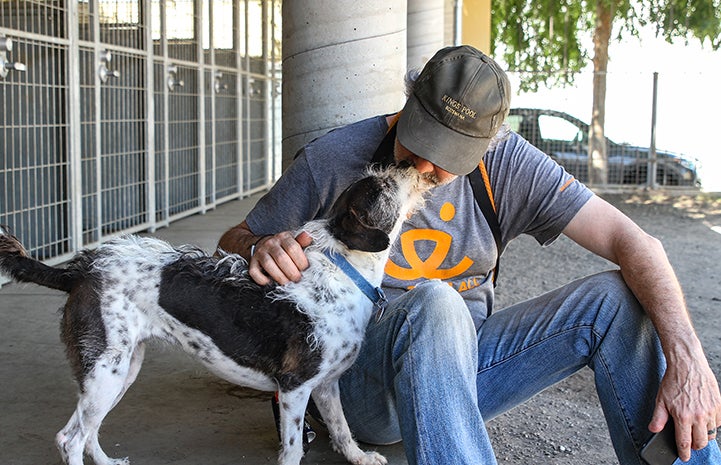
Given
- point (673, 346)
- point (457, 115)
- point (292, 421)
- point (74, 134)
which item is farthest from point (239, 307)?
point (74, 134)

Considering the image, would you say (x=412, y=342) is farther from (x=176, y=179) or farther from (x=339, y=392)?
(x=176, y=179)

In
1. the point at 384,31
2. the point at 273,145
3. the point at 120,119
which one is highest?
the point at 384,31

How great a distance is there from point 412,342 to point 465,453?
35cm

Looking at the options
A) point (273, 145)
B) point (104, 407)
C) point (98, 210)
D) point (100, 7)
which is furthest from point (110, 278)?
point (273, 145)

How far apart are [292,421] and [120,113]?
580 centimetres

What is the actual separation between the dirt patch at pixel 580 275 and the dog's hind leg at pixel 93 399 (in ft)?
5.21

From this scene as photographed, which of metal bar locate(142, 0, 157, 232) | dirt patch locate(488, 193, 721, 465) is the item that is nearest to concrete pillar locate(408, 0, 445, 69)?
dirt patch locate(488, 193, 721, 465)

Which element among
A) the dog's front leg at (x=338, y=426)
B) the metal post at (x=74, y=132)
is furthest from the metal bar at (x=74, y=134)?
the dog's front leg at (x=338, y=426)

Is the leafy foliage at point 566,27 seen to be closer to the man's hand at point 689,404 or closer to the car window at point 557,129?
the car window at point 557,129

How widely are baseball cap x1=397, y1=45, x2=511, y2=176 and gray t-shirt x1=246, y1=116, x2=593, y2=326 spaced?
275 millimetres

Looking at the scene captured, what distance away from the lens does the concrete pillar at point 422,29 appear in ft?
Answer: 33.5

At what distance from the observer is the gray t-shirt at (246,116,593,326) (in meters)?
3.12

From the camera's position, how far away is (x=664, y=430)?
2.63m

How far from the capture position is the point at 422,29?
10188 mm
